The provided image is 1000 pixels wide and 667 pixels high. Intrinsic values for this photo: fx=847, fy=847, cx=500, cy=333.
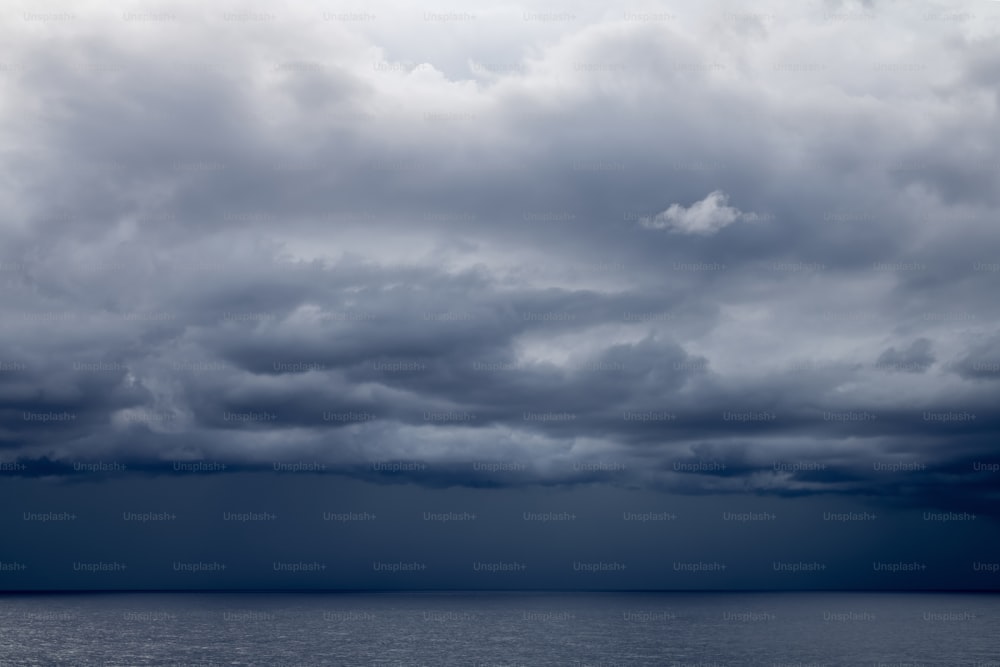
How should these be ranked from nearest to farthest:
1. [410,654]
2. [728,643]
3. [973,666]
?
1. [973,666]
2. [410,654]
3. [728,643]

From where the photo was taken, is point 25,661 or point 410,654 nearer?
point 25,661

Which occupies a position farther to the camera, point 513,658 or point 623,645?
point 623,645

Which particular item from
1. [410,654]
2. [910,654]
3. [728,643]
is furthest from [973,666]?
[410,654]

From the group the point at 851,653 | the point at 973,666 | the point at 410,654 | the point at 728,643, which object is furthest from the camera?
the point at 728,643

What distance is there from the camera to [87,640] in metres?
190

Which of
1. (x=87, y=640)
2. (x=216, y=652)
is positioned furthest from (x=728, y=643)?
(x=87, y=640)

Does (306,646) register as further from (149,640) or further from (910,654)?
(910,654)

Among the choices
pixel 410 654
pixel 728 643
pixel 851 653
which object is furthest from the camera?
pixel 728 643

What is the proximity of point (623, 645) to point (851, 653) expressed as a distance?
4420cm

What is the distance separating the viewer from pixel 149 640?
627 feet

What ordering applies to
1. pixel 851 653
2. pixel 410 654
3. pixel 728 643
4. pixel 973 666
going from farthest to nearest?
pixel 728 643 → pixel 851 653 → pixel 410 654 → pixel 973 666

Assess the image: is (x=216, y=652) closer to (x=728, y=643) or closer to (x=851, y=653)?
(x=728, y=643)

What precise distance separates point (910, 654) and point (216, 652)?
131 metres

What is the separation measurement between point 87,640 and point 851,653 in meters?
163
